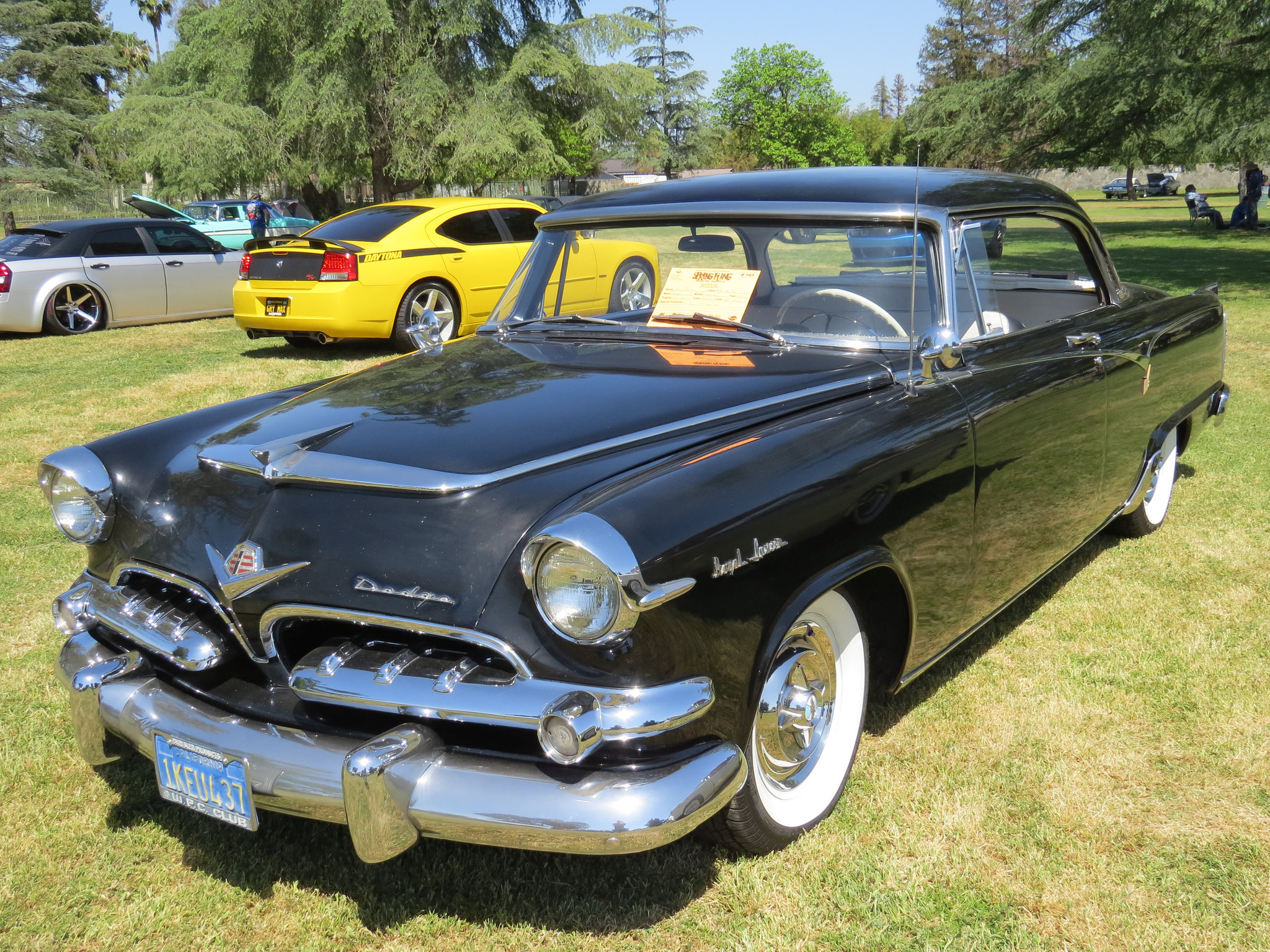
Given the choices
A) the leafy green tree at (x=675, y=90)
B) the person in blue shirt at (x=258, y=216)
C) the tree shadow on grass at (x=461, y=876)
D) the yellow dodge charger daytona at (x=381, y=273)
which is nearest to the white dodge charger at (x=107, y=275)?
the yellow dodge charger daytona at (x=381, y=273)

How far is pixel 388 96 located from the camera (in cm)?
2202

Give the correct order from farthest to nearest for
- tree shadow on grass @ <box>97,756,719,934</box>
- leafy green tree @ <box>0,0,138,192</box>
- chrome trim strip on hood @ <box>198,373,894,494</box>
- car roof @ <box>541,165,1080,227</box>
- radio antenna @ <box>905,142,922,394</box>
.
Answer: leafy green tree @ <box>0,0,138,192</box>, car roof @ <box>541,165,1080,227</box>, radio antenna @ <box>905,142,922,394</box>, tree shadow on grass @ <box>97,756,719,934</box>, chrome trim strip on hood @ <box>198,373,894,494</box>

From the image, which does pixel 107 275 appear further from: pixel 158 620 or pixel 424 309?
pixel 158 620

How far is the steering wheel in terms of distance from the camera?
3188mm

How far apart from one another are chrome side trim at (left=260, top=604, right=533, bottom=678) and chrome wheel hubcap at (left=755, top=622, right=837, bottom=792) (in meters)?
0.64

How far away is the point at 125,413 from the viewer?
810 cm

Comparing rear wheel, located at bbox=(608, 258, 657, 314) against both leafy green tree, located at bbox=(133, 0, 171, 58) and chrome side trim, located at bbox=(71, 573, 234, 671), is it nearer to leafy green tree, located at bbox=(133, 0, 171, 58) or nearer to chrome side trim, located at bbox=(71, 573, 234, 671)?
chrome side trim, located at bbox=(71, 573, 234, 671)

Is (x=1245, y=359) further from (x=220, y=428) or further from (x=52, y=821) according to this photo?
(x=52, y=821)

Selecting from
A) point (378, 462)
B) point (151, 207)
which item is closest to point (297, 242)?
point (378, 462)

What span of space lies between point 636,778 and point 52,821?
72.5 inches

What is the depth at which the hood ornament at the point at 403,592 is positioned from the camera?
7.25ft

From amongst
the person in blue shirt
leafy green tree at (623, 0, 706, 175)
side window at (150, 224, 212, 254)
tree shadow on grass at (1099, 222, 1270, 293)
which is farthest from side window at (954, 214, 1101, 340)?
leafy green tree at (623, 0, 706, 175)


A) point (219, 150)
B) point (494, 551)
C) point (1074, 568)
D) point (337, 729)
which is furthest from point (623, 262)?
point (219, 150)

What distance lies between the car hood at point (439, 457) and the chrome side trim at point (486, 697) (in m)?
0.13
